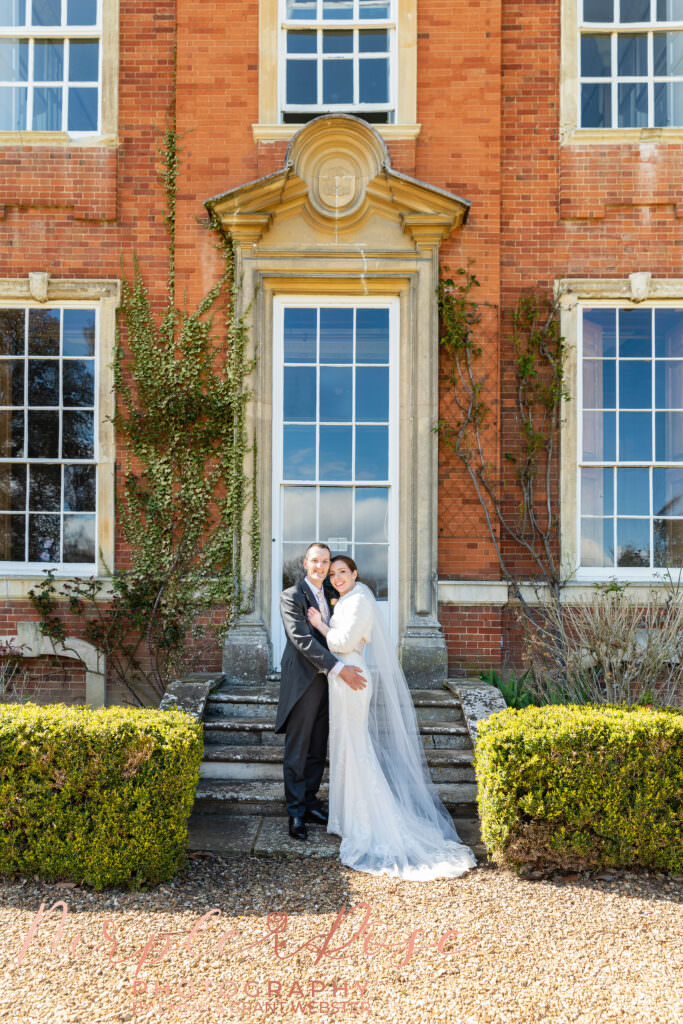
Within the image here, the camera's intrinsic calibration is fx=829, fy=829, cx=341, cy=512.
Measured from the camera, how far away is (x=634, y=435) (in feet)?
26.0

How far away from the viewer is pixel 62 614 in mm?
7676

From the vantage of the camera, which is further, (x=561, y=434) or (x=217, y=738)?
(x=561, y=434)

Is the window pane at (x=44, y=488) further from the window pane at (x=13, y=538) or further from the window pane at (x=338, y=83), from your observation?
the window pane at (x=338, y=83)

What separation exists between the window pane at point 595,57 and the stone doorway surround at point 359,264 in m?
2.10

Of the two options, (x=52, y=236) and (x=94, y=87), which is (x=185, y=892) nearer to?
(x=52, y=236)

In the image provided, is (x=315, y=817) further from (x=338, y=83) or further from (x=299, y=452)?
(x=338, y=83)

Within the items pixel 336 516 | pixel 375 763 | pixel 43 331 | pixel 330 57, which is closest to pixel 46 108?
pixel 43 331

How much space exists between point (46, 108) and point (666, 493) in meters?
7.08

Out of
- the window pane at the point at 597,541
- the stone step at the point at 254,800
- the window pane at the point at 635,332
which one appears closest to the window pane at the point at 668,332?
the window pane at the point at 635,332

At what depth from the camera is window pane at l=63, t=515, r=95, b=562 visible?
312 inches

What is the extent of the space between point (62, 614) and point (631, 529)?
540cm

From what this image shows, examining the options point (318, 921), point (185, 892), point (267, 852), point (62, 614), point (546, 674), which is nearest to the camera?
point (318, 921)

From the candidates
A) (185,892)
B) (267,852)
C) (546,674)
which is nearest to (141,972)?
(185,892)

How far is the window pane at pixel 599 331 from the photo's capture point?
791 cm
